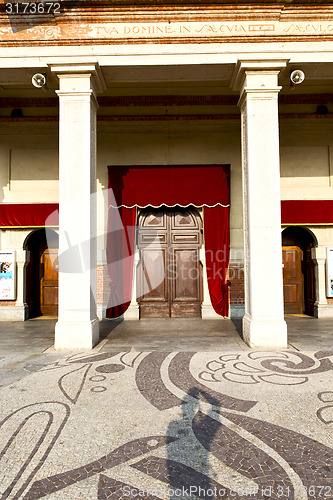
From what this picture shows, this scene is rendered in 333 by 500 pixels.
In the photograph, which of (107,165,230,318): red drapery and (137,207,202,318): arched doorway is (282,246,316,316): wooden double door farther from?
(137,207,202,318): arched doorway

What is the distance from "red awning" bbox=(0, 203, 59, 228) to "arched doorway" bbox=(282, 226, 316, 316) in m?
6.45

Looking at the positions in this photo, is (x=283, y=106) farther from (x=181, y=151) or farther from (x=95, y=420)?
(x=95, y=420)

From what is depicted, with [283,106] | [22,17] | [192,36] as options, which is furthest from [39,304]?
[283,106]

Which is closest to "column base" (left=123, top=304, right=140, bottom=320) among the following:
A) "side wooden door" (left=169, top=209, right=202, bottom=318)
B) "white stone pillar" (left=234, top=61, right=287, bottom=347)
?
"side wooden door" (left=169, top=209, right=202, bottom=318)

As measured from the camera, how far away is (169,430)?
108 inches

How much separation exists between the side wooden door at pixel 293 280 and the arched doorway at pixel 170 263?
2534 millimetres

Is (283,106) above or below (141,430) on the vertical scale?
above

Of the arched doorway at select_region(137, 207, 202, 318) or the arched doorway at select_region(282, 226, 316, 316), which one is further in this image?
the arched doorway at select_region(282, 226, 316, 316)

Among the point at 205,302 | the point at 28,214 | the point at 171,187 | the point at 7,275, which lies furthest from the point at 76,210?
the point at 205,302

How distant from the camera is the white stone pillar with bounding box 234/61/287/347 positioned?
5312mm

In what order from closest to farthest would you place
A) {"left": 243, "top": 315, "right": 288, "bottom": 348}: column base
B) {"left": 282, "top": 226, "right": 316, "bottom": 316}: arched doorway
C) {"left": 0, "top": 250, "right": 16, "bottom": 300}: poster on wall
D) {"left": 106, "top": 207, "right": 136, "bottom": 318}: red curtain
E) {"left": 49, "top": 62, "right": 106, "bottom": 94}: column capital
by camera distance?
{"left": 243, "top": 315, "right": 288, "bottom": 348}: column base → {"left": 49, "top": 62, "right": 106, "bottom": 94}: column capital → {"left": 106, "top": 207, "right": 136, "bottom": 318}: red curtain → {"left": 0, "top": 250, "right": 16, "bottom": 300}: poster on wall → {"left": 282, "top": 226, "right": 316, "bottom": 316}: arched doorway

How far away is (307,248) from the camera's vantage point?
885 cm

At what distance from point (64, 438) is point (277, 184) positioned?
15.8ft

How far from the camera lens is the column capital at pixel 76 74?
5.47m
